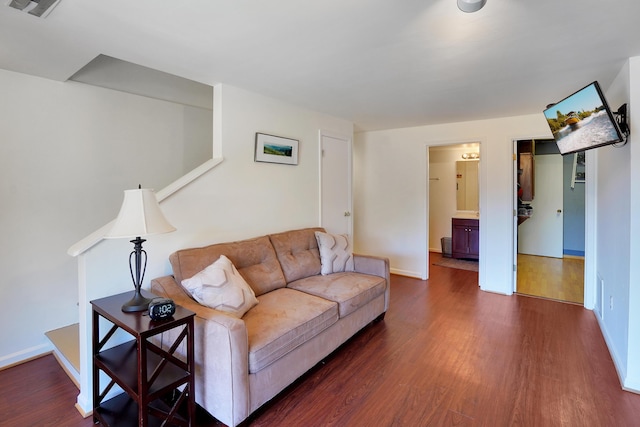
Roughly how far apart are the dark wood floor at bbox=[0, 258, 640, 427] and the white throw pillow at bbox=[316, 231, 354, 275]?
654 millimetres

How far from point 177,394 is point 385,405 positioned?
50.8 inches

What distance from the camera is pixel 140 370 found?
1484 mm

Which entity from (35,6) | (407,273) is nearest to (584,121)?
(407,273)

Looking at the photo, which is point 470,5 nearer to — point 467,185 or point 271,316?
point 271,316

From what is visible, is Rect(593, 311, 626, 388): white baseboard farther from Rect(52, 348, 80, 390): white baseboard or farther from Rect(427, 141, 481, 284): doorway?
Rect(52, 348, 80, 390): white baseboard

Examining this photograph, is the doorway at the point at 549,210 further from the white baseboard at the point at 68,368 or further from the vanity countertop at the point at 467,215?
the white baseboard at the point at 68,368

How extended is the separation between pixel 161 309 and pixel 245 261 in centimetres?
103

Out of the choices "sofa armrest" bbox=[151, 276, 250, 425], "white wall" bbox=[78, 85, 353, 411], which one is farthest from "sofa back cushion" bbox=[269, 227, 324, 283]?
"sofa armrest" bbox=[151, 276, 250, 425]

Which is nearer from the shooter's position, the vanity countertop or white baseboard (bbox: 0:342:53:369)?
white baseboard (bbox: 0:342:53:369)

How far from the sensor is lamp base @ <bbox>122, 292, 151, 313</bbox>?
1.77 m

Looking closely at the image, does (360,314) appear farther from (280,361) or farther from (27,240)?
(27,240)

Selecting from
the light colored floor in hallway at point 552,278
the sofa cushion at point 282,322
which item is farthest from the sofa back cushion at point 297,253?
the light colored floor in hallway at point 552,278

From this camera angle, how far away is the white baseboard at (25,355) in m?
2.41

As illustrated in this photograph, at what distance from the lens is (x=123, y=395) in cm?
201
